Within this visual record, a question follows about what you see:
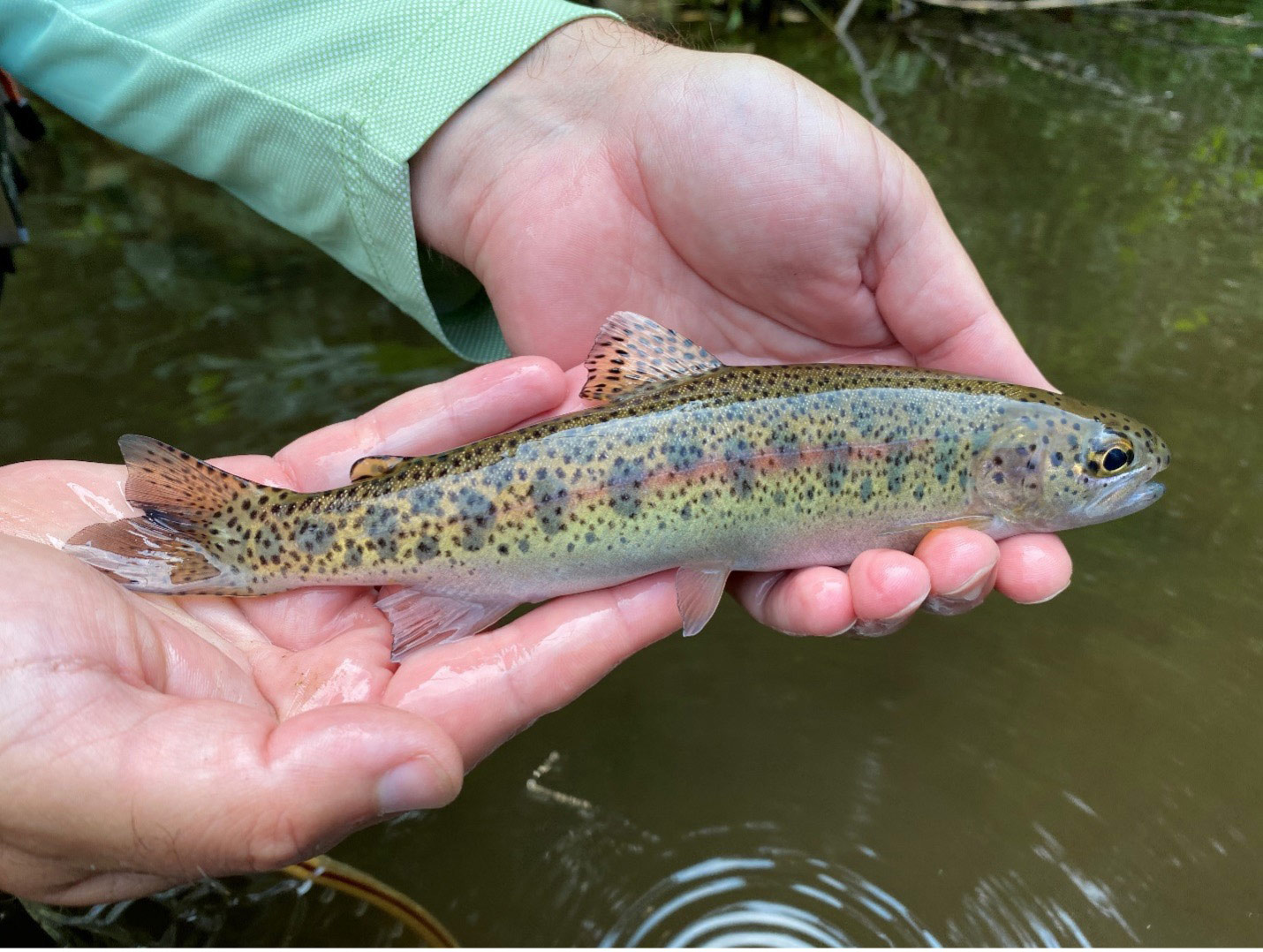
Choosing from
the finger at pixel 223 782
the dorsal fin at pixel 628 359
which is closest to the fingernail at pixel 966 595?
the dorsal fin at pixel 628 359

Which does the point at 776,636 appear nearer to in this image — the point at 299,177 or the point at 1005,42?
the point at 299,177

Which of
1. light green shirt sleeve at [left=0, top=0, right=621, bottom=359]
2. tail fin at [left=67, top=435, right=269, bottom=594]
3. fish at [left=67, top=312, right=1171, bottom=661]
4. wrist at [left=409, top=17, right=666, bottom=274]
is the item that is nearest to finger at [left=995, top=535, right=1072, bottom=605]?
fish at [left=67, top=312, right=1171, bottom=661]

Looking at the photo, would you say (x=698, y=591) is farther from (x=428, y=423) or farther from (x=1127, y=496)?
(x=1127, y=496)

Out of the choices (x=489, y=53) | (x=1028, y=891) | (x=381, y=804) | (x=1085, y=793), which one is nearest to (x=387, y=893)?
(x=381, y=804)

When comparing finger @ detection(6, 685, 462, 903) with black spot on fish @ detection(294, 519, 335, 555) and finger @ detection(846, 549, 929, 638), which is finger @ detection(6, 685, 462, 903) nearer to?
black spot on fish @ detection(294, 519, 335, 555)

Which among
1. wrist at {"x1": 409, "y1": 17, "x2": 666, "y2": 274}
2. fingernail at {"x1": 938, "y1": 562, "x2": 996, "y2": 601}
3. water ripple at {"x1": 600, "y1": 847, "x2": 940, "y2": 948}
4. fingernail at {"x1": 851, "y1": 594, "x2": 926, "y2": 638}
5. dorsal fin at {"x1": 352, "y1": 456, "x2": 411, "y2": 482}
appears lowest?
water ripple at {"x1": 600, "y1": 847, "x2": 940, "y2": 948}

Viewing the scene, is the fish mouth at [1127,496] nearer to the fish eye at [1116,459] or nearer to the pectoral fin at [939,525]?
the fish eye at [1116,459]

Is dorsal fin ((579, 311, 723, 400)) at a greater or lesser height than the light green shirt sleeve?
lesser
